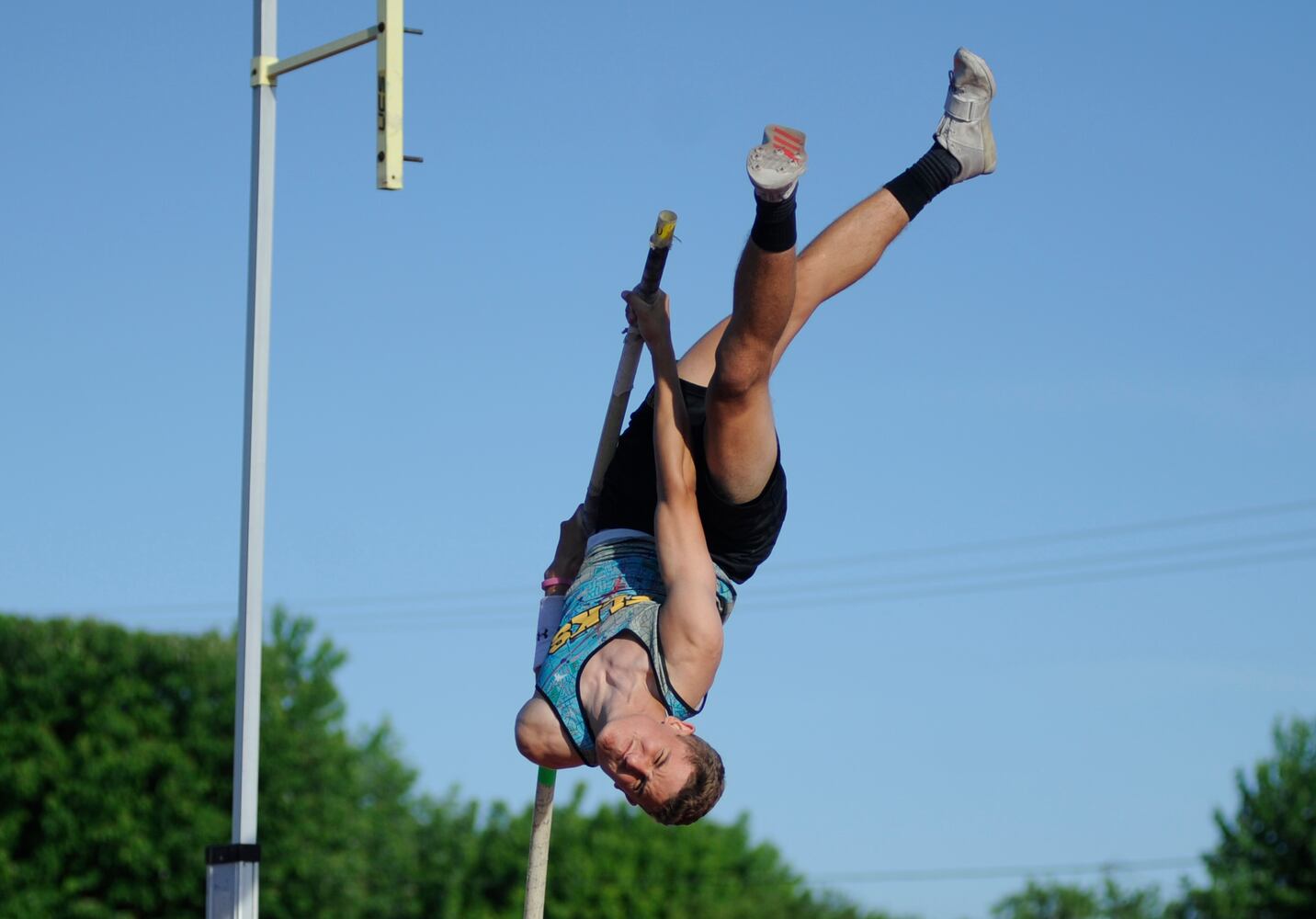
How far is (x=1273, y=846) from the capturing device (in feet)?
98.6

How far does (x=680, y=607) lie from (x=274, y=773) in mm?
20372

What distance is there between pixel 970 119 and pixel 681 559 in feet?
6.66

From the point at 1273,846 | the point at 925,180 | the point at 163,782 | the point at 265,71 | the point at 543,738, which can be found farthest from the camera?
the point at 1273,846

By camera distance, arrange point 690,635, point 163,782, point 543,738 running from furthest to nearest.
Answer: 1. point 163,782
2. point 543,738
3. point 690,635

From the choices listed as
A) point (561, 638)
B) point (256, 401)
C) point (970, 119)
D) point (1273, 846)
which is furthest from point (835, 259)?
point (1273, 846)

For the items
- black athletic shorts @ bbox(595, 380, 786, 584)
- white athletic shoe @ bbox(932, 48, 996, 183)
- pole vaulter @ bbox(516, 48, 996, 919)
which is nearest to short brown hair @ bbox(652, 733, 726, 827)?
pole vaulter @ bbox(516, 48, 996, 919)

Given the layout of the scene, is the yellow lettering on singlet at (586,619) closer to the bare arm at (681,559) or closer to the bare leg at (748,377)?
the bare arm at (681,559)

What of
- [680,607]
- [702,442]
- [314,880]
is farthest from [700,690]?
[314,880]

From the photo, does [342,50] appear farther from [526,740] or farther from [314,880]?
[314,880]

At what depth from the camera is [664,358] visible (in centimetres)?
577

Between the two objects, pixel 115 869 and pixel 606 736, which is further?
pixel 115 869

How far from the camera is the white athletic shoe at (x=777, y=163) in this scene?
5.09m

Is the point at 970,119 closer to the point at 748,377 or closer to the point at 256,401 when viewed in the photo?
the point at 748,377

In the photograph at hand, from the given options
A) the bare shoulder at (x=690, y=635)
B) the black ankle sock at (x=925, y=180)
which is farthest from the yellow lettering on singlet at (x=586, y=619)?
the black ankle sock at (x=925, y=180)
